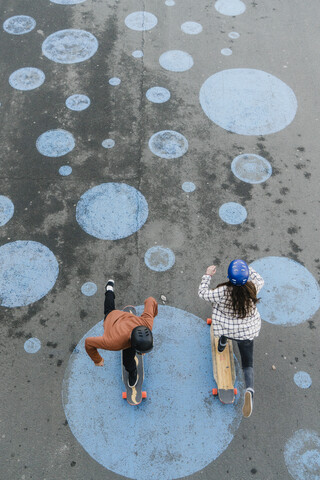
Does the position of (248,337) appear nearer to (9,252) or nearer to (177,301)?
(177,301)

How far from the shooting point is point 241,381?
415 cm

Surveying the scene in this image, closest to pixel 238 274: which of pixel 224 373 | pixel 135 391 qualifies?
pixel 224 373

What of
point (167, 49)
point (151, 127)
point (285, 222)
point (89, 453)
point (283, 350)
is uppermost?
point (167, 49)

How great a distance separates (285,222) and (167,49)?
4.33m

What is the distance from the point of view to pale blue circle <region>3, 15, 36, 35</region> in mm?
7684

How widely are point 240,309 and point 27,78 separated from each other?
19.2ft

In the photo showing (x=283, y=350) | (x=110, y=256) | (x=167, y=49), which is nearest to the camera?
(x=283, y=350)

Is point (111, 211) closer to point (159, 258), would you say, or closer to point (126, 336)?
point (159, 258)

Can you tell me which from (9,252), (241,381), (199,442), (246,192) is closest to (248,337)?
(241,381)

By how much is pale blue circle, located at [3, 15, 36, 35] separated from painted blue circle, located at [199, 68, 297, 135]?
3.81 m

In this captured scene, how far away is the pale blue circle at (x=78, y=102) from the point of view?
655cm

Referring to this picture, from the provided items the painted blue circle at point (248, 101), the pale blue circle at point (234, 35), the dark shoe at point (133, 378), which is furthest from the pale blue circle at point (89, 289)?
the pale blue circle at point (234, 35)

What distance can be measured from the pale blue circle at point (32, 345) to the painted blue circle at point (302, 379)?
2.84m

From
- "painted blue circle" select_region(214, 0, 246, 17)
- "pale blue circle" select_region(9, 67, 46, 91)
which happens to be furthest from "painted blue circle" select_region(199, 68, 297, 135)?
"pale blue circle" select_region(9, 67, 46, 91)
